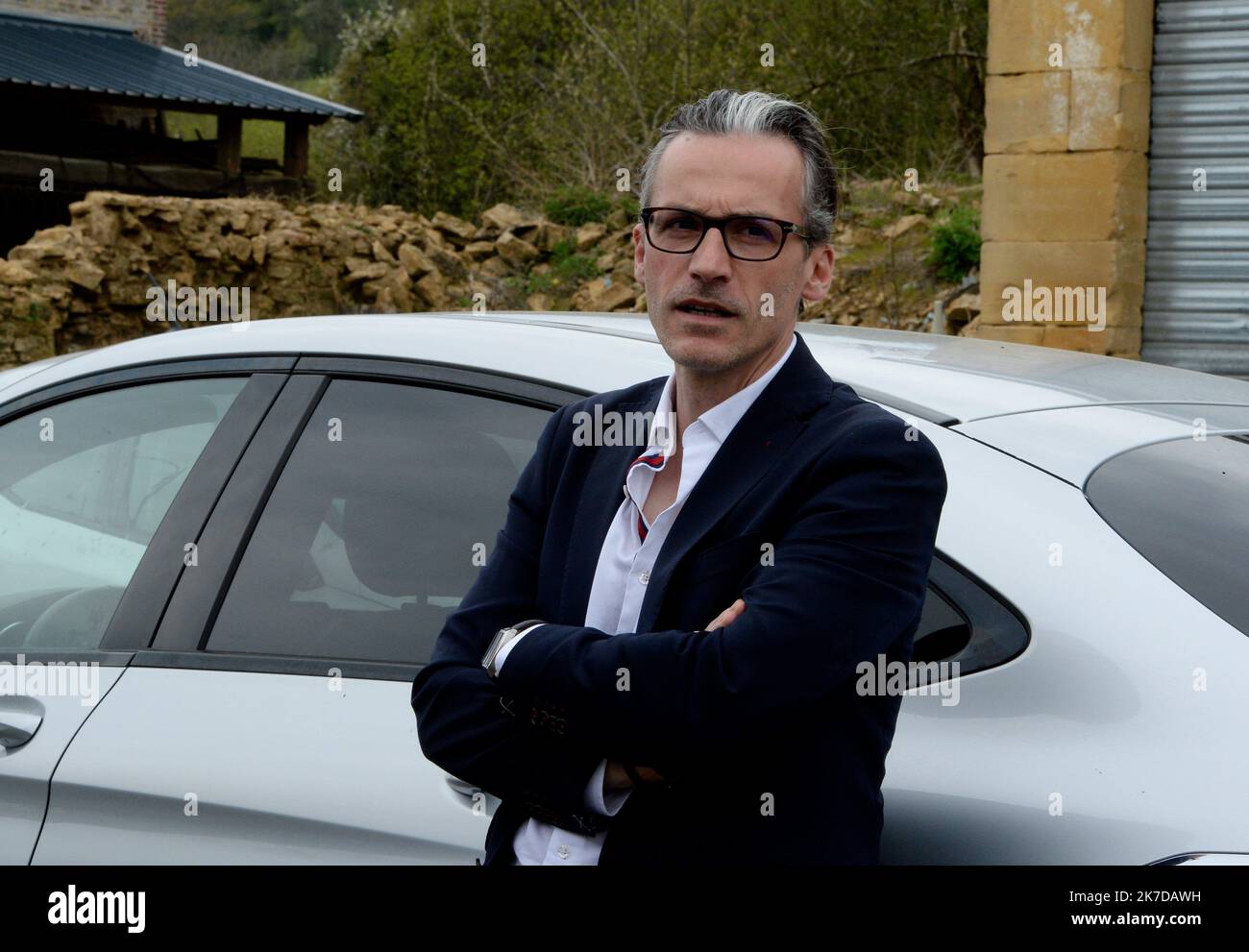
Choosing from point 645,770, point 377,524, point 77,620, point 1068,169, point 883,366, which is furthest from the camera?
point 1068,169

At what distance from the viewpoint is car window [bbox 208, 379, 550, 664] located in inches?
89.8

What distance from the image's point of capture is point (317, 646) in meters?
2.29

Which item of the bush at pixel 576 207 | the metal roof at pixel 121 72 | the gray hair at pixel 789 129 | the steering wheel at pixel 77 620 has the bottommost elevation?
the steering wheel at pixel 77 620

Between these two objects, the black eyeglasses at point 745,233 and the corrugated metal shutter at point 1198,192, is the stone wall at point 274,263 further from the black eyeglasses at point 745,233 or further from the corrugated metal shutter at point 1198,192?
the black eyeglasses at point 745,233

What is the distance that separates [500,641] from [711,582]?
0.94 ft

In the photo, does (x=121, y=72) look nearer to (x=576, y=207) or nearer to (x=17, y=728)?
(x=576, y=207)

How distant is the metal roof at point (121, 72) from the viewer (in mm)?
19969

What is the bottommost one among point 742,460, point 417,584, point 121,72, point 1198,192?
point 417,584

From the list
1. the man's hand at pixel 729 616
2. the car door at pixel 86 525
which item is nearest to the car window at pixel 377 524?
the car door at pixel 86 525

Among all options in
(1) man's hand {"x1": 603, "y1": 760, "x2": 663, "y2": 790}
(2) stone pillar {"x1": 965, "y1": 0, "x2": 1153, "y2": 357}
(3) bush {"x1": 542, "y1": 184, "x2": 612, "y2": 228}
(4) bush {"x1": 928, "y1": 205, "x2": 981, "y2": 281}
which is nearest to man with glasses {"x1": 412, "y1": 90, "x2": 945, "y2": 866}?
(1) man's hand {"x1": 603, "y1": 760, "x2": 663, "y2": 790}

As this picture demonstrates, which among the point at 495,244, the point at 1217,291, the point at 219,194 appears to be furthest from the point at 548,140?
the point at 1217,291

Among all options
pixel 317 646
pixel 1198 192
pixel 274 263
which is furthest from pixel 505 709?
pixel 274 263

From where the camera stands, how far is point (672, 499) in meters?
1.86

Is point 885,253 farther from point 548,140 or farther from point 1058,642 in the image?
point 1058,642
